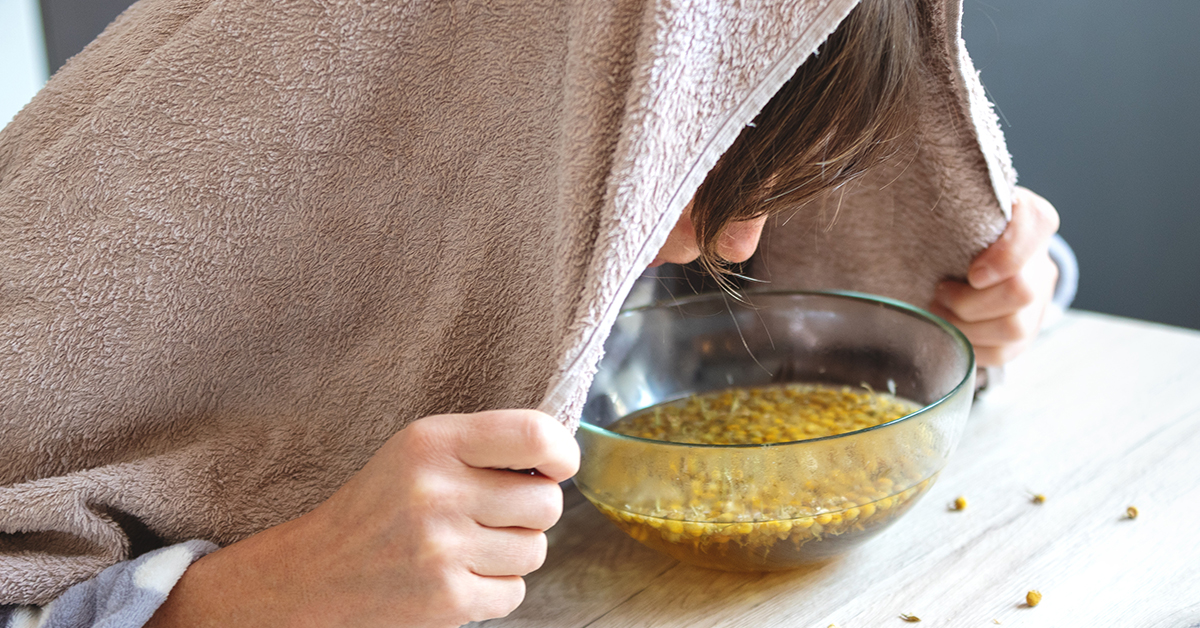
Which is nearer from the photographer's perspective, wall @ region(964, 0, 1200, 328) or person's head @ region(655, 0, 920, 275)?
person's head @ region(655, 0, 920, 275)

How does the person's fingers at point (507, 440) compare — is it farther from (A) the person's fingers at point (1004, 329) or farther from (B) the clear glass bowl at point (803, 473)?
(A) the person's fingers at point (1004, 329)

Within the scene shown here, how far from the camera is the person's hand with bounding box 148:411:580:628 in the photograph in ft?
1.42

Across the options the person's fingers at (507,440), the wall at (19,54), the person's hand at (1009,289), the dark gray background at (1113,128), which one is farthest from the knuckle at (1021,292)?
the wall at (19,54)

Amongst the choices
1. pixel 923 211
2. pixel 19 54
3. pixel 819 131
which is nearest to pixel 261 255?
pixel 819 131

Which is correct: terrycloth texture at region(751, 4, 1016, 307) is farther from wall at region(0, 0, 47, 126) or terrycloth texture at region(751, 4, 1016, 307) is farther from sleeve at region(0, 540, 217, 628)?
wall at region(0, 0, 47, 126)

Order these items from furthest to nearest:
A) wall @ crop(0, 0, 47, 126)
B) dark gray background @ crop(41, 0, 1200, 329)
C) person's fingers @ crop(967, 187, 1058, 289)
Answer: dark gray background @ crop(41, 0, 1200, 329)
wall @ crop(0, 0, 47, 126)
person's fingers @ crop(967, 187, 1058, 289)

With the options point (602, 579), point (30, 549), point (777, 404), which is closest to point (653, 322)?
point (777, 404)

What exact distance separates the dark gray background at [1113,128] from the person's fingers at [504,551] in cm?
123

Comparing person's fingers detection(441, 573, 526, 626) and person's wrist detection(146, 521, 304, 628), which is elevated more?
person's fingers detection(441, 573, 526, 626)

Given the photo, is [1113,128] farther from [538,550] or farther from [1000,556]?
[538,550]

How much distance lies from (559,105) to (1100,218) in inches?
55.3

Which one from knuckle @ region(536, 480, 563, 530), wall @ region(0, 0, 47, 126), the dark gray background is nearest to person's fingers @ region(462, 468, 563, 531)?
knuckle @ region(536, 480, 563, 530)

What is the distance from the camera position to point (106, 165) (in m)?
0.52

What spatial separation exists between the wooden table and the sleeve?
7.5 inches
